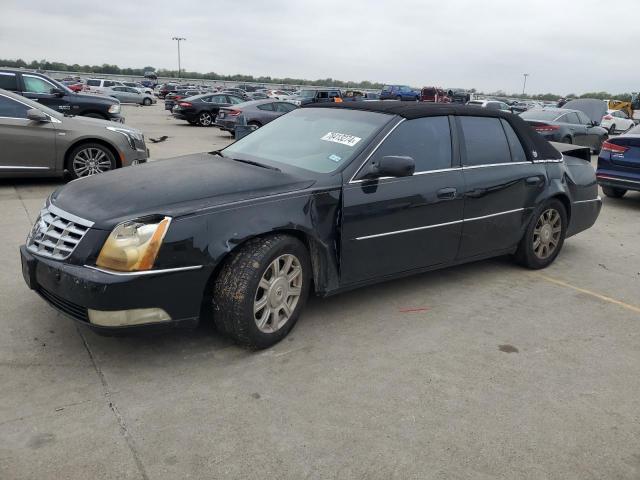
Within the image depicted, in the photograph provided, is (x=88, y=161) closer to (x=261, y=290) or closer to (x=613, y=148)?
(x=261, y=290)

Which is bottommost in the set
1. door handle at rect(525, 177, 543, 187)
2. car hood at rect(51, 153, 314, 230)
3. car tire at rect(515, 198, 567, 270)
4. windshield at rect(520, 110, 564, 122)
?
car tire at rect(515, 198, 567, 270)

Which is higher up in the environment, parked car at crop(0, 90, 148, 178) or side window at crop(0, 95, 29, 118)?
side window at crop(0, 95, 29, 118)

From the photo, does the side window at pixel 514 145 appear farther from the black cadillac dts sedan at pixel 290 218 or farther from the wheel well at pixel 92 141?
the wheel well at pixel 92 141

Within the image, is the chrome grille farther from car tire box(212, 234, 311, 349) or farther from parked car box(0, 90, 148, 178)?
parked car box(0, 90, 148, 178)

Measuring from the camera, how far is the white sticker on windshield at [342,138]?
13.5ft

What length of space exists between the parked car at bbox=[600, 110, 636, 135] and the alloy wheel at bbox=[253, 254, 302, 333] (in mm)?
24489

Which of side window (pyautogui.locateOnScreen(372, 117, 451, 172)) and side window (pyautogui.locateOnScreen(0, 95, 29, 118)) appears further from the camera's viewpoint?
side window (pyautogui.locateOnScreen(0, 95, 29, 118))

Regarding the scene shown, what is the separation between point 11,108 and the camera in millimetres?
7824

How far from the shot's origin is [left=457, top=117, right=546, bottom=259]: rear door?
4.65 meters

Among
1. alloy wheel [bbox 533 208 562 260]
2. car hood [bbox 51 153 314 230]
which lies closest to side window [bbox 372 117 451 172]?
car hood [bbox 51 153 314 230]

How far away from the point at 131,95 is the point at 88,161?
34864 millimetres

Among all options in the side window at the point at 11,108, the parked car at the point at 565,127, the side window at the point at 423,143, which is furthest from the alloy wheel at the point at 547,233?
the parked car at the point at 565,127

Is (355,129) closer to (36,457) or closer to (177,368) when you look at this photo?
(177,368)

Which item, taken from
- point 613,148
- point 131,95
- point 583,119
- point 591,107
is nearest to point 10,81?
point 613,148
